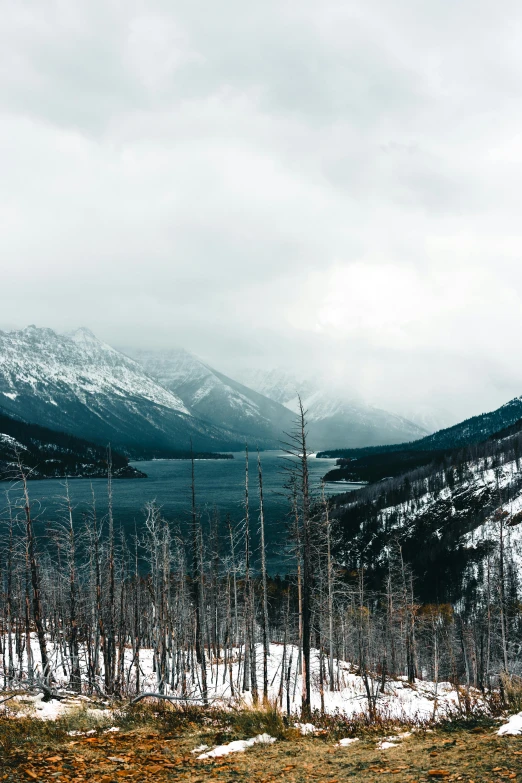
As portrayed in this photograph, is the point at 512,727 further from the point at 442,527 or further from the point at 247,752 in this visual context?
the point at 442,527

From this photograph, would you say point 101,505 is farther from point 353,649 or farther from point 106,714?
point 106,714

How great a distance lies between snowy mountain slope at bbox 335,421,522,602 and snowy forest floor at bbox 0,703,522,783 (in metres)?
119

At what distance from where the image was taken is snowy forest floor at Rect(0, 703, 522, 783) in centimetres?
755

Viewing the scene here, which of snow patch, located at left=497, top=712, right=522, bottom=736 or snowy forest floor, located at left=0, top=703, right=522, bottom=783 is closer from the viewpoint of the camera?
snowy forest floor, located at left=0, top=703, right=522, bottom=783

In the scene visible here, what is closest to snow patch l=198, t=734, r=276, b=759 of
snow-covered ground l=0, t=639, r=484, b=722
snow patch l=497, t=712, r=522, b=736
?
snow patch l=497, t=712, r=522, b=736

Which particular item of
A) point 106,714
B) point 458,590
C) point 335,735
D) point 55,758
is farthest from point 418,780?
point 458,590

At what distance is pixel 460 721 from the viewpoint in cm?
1047

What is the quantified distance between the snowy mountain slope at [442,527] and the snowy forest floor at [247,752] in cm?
11882

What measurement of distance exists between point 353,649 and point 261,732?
73.5 m

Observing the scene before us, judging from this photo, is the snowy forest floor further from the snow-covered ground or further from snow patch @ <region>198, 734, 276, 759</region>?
the snow-covered ground

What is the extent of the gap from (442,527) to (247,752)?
180m

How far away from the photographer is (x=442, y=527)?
169625mm

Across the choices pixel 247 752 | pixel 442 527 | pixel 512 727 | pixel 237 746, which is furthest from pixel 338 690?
pixel 442 527

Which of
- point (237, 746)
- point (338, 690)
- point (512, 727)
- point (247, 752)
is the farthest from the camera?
point (338, 690)
